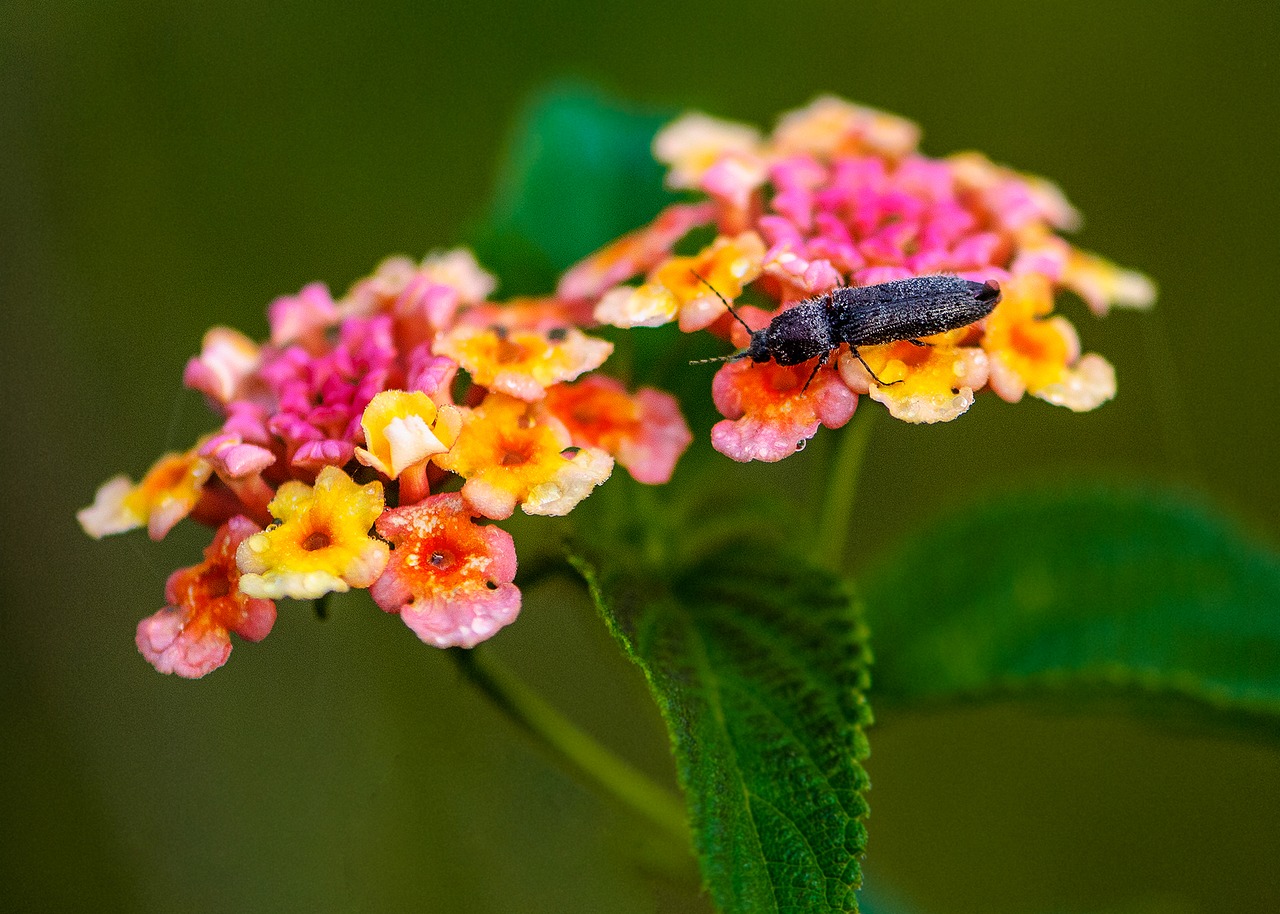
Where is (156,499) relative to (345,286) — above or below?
below

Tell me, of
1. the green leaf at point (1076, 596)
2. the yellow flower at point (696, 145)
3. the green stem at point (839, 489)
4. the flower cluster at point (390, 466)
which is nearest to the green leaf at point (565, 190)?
the yellow flower at point (696, 145)

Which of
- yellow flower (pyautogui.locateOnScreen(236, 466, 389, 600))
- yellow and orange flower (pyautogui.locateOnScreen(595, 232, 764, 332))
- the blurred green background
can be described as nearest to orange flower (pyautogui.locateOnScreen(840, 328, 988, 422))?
yellow and orange flower (pyautogui.locateOnScreen(595, 232, 764, 332))

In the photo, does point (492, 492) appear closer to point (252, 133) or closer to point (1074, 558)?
point (1074, 558)

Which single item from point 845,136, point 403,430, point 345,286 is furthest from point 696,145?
point 345,286

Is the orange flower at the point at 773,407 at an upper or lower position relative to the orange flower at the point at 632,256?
lower

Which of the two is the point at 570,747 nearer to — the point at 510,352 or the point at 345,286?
the point at 510,352

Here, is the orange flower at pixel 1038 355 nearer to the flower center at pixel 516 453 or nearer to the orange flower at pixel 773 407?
the orange flower at pixel 773 407

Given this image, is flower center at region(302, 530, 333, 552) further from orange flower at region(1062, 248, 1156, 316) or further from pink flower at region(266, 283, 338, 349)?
orange flower at region(1062, 248, 1156, 316)
